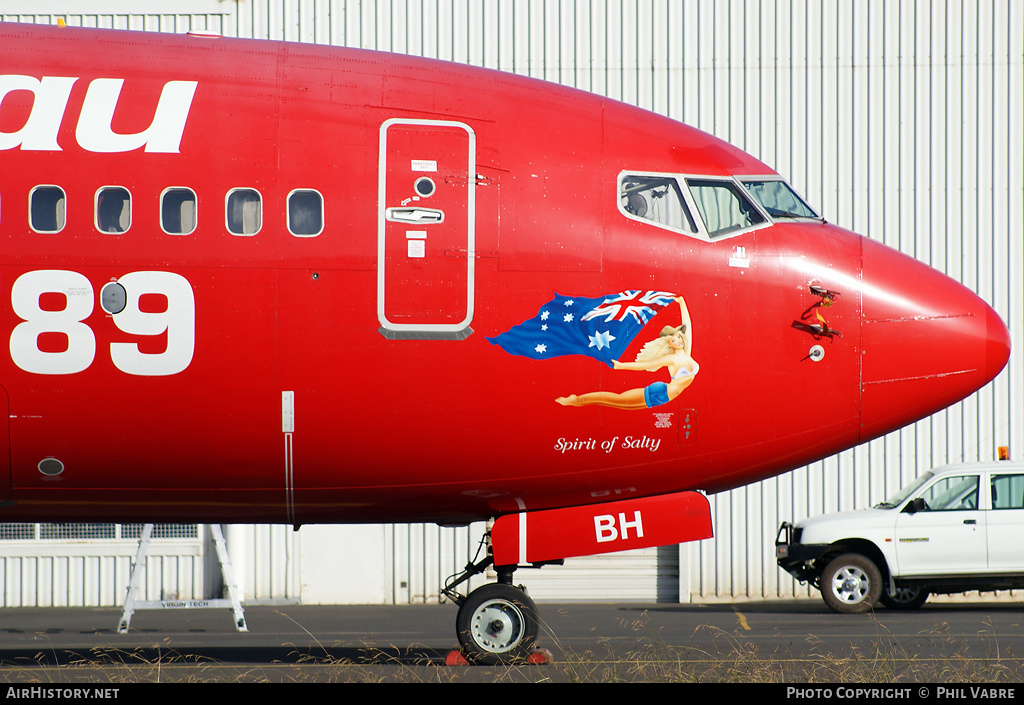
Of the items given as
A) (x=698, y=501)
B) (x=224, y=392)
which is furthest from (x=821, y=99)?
(x=224, y=392)

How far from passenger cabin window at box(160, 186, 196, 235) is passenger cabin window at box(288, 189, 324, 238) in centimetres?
70

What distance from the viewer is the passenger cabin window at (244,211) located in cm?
799

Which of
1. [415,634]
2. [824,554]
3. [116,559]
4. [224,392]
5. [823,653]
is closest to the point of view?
[224,392]

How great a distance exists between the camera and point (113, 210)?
26.0 feet

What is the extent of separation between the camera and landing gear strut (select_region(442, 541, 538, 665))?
343 inches

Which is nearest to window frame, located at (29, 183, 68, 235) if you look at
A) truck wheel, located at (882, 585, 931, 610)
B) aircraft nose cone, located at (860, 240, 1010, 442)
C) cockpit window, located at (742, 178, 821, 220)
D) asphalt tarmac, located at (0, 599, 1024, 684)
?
asphalt tarmac, located at (0, 599, 1024, 684)

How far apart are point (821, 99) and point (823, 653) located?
10.5 m

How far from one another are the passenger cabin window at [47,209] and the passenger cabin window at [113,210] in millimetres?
256

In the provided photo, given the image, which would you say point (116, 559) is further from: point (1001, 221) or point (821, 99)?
point (1001, 221)

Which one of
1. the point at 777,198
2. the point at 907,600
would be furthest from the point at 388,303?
the point at 907,600

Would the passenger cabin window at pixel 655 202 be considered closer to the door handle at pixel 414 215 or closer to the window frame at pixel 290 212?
the door handle at pixel 414 215

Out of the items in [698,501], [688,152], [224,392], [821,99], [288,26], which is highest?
[288,26]

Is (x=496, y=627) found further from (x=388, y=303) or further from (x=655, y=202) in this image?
(x=655, y=202)

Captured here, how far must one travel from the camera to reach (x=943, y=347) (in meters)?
8.41
